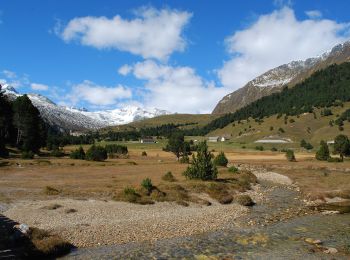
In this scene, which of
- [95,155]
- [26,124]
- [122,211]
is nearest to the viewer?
[122,211]

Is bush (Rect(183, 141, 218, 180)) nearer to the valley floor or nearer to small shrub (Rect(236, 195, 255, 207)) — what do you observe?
the valley floor

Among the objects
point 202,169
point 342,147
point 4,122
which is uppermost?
point 4,122

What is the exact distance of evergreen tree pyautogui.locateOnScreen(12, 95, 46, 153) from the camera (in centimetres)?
11331

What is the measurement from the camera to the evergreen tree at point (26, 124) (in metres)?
113

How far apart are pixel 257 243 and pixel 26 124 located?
3741 inches

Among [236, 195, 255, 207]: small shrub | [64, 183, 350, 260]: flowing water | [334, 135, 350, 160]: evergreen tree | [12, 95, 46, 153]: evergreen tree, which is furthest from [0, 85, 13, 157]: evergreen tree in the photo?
[334, 135, 350, 160]: evergreen tree

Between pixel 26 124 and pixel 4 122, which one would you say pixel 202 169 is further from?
pixel 26 124

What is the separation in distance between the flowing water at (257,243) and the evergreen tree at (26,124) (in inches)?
3361

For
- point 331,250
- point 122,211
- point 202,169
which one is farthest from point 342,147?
point 331,250

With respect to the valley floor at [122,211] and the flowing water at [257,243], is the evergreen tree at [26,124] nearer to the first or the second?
the valley floor at [122,211]

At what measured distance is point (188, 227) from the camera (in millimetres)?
36219

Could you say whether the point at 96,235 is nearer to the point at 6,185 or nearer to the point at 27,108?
the point at 6,185

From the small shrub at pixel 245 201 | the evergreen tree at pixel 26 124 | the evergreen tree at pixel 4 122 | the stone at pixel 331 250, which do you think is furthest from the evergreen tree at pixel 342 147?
the stone at pixel 331 250

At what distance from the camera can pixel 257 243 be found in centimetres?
3142
